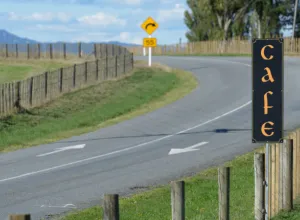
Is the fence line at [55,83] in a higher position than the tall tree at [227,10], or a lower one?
lower

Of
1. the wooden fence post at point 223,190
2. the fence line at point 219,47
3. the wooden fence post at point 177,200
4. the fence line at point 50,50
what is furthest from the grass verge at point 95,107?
the fence line at point 219,47

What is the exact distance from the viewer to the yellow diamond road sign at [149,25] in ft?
157

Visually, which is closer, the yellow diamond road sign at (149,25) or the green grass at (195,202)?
the green grass at (195,202)

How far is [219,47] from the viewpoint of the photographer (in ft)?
286

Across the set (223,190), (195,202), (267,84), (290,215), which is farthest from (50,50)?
(223,190)

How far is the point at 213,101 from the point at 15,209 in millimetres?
20393

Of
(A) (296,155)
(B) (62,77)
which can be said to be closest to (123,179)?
(A) (296,155)

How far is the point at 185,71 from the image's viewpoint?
4784 cm

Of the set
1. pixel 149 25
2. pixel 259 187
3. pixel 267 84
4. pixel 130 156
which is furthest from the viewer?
pixel 149 25

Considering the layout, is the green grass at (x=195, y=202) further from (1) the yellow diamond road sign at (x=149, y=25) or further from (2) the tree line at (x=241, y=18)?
(2) the tree line at (x=241, y=18)

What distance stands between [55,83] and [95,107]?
3.74 metres

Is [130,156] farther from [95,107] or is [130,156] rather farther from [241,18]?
[241,18]

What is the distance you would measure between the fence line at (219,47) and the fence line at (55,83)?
27095 mm

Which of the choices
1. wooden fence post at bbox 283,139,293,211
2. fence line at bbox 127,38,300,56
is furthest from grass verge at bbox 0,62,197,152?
fence line at bbox 127,38,300,56
